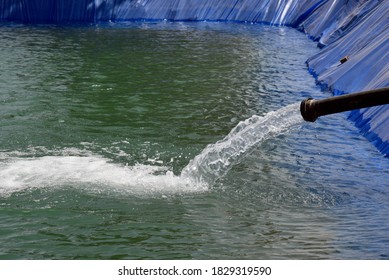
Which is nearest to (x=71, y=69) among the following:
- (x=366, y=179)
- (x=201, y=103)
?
(x=201, y=103)

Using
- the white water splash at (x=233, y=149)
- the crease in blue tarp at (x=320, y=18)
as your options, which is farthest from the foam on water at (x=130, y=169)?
the crease in blue tarp at (x=320, y=18)

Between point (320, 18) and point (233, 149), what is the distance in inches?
566

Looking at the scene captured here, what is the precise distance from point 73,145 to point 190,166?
209 centimetres

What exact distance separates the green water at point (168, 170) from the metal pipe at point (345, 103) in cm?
132

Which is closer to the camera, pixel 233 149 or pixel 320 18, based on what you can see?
pixel 233 149

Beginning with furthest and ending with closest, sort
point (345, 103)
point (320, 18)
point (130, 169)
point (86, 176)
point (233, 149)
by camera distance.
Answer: point (320, 18)
point (233, 149)
point (130, 169)
point (86, 176)
point (345, 103)

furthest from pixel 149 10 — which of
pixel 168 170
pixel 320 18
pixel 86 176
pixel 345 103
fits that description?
pixel 345 103

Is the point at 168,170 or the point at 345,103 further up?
the point at 345,103

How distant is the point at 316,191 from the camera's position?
9.23 metres

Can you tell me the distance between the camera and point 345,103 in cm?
655

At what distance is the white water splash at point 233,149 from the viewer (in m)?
9.66

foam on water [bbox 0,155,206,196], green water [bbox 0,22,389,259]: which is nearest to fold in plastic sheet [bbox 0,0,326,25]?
green water [bbox 0,22,389,259]

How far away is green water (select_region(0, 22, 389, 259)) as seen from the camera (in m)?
7.48

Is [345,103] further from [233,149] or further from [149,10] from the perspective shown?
[149,10]
